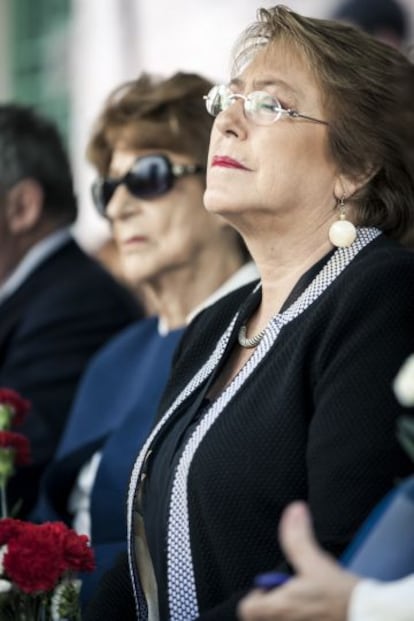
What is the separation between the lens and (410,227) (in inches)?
121

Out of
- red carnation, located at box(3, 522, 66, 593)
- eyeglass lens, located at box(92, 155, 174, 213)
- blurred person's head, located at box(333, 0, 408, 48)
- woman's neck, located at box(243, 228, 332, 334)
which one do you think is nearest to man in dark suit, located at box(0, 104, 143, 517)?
eyeglass lens, located at box(92, 155, 174, 213)

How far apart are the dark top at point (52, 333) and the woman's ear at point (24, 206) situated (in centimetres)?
19

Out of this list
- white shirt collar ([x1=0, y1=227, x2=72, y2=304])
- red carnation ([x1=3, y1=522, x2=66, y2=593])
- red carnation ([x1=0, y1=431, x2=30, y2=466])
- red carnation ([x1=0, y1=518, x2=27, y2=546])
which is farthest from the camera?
white shirt collar ([x1=0, y1=227, x2=72, y2=304])

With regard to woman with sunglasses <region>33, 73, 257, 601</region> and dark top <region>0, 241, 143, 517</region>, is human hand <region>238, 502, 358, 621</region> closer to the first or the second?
woman with sunglasses <region>33, 73, 257, 601</region>

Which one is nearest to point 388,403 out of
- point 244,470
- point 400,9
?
point 244,470

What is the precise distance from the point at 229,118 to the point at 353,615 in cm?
134

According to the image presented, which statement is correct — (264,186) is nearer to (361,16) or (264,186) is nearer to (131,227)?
(131,227)

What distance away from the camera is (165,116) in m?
4.44

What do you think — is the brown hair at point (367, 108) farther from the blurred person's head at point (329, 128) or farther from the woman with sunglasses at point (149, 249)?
the woman with sunglasses at point (149, 249)

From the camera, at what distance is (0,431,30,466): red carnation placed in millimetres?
3604

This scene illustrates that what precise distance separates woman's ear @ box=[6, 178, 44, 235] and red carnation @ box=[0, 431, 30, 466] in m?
1.81

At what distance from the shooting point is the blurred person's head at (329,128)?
9.80ft

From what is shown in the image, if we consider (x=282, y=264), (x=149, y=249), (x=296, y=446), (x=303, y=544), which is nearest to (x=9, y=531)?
(x=296, y=446)

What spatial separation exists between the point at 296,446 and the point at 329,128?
73cm
